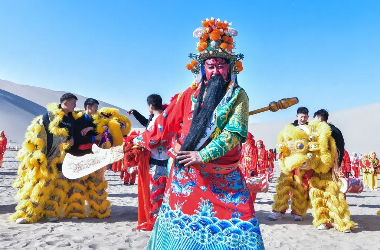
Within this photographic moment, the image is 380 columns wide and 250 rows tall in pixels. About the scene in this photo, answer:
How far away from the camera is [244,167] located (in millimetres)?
12008

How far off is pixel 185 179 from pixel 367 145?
65404 millimetres

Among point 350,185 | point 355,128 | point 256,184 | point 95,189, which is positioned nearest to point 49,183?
point 95,189

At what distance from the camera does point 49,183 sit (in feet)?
18.5

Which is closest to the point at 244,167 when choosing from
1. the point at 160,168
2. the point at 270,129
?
the point at 160,168

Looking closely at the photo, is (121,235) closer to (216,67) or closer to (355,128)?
Answer: (216,67)

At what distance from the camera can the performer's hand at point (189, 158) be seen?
2.56 metres

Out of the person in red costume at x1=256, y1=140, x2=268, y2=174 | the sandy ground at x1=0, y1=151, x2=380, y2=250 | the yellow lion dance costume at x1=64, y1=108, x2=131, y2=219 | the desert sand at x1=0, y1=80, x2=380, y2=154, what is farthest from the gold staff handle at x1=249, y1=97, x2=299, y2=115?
the desert sand at x1=0, y1=80, x2=380, y2=154

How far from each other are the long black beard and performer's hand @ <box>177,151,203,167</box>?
0.08m

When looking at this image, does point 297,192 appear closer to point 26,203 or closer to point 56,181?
point 56,181

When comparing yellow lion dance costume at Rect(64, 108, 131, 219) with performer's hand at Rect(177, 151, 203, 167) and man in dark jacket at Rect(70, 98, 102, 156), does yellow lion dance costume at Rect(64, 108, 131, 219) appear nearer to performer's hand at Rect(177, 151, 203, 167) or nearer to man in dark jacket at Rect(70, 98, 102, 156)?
man in dark jacket at Rect(70, 98, 102, 156)

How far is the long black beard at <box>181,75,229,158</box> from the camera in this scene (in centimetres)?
269

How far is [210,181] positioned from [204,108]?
57cm

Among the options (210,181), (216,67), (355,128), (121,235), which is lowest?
(121,235)

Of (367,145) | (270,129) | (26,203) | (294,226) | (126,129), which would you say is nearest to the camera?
(26,203)
